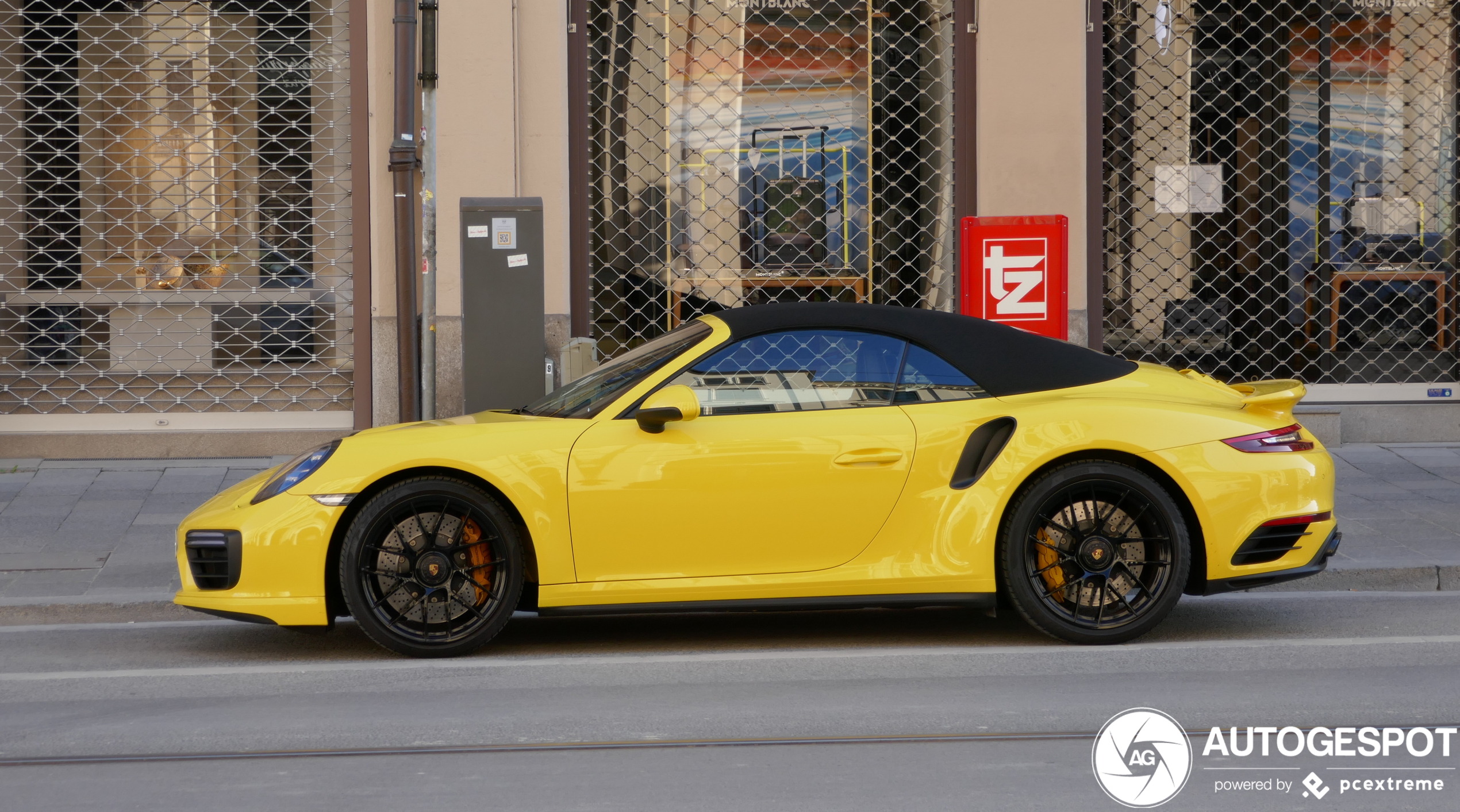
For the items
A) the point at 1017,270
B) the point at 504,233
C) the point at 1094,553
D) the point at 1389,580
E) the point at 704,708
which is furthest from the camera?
the point at 1017,270

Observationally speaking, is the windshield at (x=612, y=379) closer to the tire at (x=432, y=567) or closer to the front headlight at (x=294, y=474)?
the tire at (x=432, y=567)

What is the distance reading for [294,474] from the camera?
5.41m

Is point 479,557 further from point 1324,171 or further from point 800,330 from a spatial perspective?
point 1324,171

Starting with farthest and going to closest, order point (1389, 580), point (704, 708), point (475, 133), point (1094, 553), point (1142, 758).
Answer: point (475, 133) < point (1389, 580) < point (1094, 553) < point (704, 708) < point (1142, 758)

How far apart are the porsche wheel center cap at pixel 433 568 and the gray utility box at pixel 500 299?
7.37 feet

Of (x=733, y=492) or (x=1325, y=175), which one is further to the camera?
(x=1325, y=175)

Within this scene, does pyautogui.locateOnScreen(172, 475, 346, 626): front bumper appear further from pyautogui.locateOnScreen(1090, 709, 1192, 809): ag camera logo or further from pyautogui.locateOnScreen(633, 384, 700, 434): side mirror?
pyautogui.locateOnScreen(1090, 709, 1192, 809): ag camera logo

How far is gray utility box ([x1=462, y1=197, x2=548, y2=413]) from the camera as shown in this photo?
7.50 m

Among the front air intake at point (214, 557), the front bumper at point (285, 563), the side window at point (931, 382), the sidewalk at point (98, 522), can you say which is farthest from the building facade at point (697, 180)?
the side window at point (931, 382)

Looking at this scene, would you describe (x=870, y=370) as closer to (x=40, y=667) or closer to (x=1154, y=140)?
(x=40, y=667)

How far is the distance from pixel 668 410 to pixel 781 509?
56 centimetres

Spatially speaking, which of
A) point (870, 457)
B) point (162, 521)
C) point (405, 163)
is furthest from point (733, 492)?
point (162, 521)

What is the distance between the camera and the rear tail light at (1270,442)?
5426 millimetres

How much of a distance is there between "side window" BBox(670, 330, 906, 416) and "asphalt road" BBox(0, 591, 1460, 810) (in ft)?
3.23
